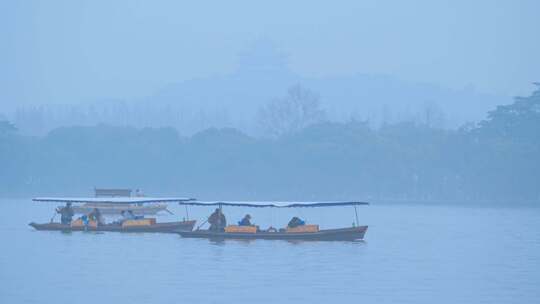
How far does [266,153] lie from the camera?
125 metres

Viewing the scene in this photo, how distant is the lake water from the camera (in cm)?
3716

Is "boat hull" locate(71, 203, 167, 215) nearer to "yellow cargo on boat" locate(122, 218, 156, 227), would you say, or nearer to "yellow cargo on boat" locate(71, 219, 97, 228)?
"yellow cargo on boat" locate(71, 219, 97, 228)

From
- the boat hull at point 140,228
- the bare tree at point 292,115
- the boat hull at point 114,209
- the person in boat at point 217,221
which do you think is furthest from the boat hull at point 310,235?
the bare tree at point 292,115

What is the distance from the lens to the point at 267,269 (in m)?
44.1

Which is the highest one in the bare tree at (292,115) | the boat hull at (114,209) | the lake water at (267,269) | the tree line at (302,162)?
the bare tree at (292,115)

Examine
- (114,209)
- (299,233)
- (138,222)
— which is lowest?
(299,233)

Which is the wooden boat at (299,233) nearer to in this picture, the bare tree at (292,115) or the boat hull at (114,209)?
the boat hull at (114,209)

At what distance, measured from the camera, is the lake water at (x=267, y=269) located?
122 ft

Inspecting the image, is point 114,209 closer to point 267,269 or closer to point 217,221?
point 217,221

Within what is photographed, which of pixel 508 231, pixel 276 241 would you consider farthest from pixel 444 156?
pixel 276 241

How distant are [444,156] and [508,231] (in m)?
47.5

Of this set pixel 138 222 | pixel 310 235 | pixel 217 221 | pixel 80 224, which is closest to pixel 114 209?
pixel 80 224

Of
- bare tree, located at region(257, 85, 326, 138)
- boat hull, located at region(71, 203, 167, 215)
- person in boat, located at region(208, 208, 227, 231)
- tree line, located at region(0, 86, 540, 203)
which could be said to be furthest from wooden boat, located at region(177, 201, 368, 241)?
bare tree, located at region(257, 85, 326, 138)

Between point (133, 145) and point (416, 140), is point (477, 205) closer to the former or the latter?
point (416, 140)
